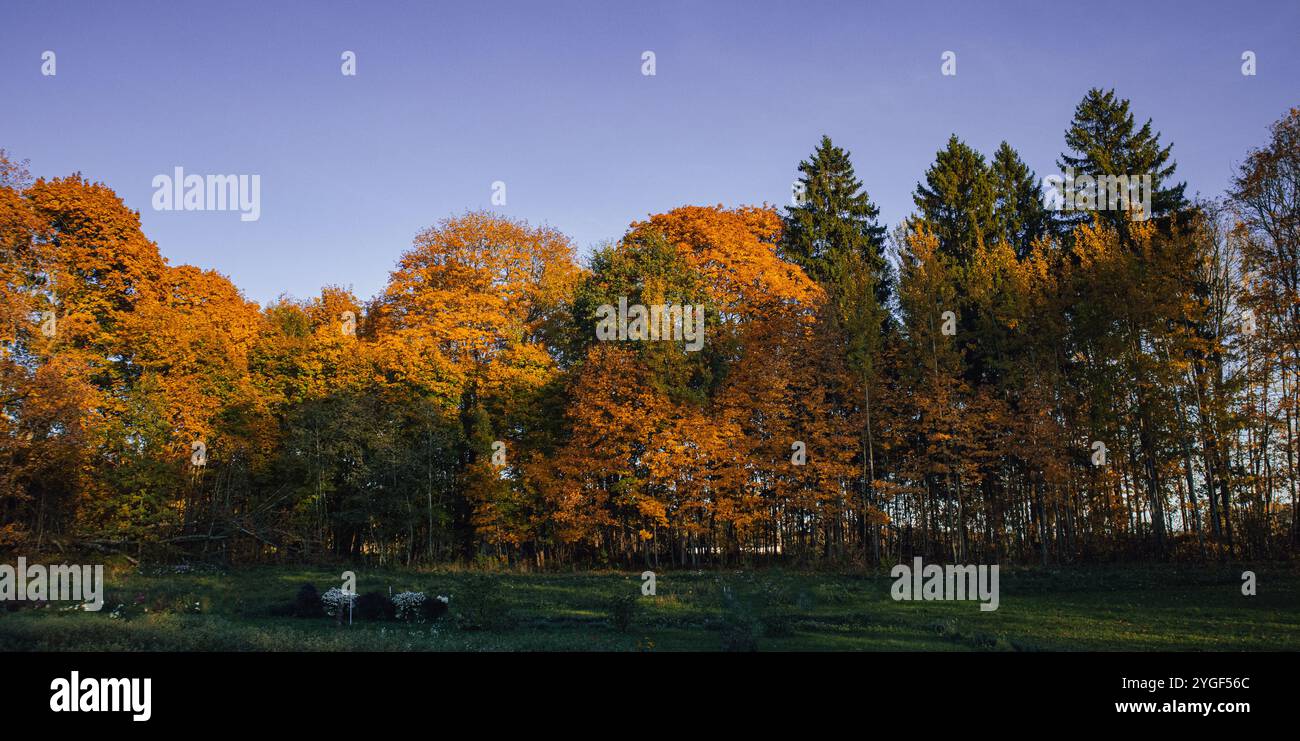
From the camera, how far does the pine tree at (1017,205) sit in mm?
42875

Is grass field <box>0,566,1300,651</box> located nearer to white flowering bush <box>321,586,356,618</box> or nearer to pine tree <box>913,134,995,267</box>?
white flowering bush <box>321,586,356,618</box>

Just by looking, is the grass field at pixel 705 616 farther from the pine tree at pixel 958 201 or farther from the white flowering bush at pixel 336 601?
the pine tree at pixel 958 201

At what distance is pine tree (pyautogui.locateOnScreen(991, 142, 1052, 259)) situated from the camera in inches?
1688

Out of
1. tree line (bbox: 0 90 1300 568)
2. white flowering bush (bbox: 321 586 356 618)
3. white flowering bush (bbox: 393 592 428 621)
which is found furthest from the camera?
tree line (bbox: 0 90 1300 568)

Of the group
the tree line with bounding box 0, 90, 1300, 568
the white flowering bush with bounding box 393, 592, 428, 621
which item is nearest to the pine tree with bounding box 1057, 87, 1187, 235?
the tree line with bounding box 0, 90, 1300, 568

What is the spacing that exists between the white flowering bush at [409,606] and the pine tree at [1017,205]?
36398mm

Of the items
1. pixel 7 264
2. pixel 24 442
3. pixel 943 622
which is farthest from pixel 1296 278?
pixel 7 264

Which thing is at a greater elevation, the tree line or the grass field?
the tree line

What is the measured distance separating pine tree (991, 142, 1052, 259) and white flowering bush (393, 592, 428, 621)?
119ft

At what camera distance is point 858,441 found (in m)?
33.9

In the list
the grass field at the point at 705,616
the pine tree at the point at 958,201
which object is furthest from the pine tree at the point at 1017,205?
the grass field at the point at 705,616
